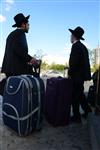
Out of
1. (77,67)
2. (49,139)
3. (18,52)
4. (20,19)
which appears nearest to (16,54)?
(18,52)

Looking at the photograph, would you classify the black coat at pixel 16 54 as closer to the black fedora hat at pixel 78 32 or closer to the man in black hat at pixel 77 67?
the man in black hat at pixel 77 67

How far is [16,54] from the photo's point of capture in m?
4.75

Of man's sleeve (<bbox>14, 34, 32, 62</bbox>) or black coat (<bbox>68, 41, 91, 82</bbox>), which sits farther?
black coat (<bbox>68, 41, 91, 82</bbox>)

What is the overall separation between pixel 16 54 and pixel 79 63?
2.89 ft

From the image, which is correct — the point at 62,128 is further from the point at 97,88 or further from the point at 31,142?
the point at 97,88

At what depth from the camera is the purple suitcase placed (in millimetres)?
4754

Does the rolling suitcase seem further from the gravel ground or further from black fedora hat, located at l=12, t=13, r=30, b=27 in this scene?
black fedora hat, located at l=12, t=13, r=30, b=27

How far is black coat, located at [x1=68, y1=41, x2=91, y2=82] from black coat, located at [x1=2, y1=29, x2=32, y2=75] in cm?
62

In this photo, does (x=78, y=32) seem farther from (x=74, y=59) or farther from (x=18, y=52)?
(x=18, y=52)

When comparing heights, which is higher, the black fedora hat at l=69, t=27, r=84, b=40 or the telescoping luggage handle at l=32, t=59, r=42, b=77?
the black fedora hat at l=69, t=27, r=84, b=40

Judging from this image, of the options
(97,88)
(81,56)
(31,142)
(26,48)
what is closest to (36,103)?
(31,142)

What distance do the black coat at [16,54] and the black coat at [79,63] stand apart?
623 mm

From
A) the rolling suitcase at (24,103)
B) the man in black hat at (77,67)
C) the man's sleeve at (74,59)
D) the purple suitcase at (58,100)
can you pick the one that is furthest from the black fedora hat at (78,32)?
the rolling suitcase at (24,103)

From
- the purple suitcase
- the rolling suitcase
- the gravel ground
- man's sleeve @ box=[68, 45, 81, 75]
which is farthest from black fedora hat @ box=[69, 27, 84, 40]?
the gravel ground
